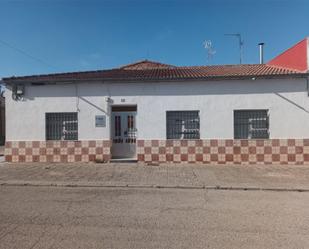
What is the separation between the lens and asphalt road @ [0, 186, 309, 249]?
12.5 ft

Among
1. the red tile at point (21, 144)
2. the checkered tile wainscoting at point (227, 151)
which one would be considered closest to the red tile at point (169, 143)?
the checkered tile wainscoting at point (227, 151)

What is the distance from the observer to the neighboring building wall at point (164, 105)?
10.9 meters

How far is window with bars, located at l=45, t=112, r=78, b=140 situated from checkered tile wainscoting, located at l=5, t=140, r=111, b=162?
31 cm

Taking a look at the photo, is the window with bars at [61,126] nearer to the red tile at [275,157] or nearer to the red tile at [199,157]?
the red tile at [199,157]

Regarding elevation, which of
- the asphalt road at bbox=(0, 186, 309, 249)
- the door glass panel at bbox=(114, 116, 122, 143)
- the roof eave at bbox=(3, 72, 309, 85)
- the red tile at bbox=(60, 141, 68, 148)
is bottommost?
the asphalt road at bbox=(0, 186, 309, 249)

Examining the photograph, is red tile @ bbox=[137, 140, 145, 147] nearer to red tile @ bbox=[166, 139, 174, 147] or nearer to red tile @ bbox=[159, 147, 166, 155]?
red tile @ bbox=[159, 147, 166, 155]

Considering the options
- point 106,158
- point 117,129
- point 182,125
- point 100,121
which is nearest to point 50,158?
point 106,158

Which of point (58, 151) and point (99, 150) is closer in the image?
point (99, 150)

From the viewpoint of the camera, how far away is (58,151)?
452 inches

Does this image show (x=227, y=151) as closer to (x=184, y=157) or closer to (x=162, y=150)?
(x=184, y=157)

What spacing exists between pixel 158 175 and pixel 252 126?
4972 millimetres

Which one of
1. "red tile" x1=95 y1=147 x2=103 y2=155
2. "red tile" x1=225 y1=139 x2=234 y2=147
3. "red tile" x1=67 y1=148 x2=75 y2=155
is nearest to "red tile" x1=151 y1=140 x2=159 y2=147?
"red tile" x1=95 y1=147 x2=103 y2=155

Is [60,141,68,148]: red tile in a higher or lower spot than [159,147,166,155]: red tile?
higher

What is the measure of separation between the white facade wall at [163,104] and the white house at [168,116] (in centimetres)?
4
